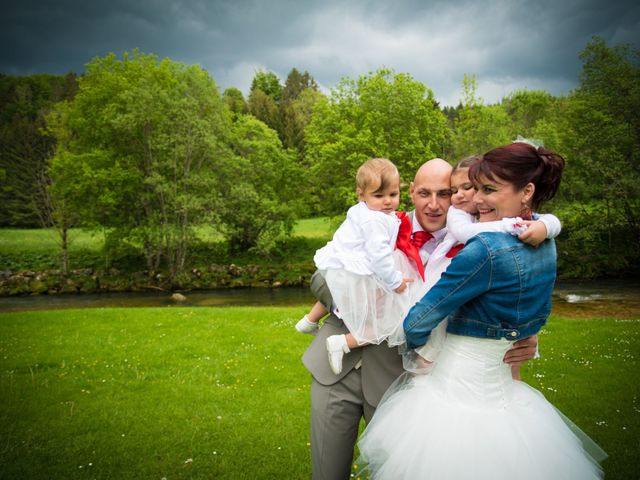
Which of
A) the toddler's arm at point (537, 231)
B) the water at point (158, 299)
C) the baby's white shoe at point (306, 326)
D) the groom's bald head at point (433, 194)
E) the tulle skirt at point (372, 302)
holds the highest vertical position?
the groom's bald head at point (433, 194)

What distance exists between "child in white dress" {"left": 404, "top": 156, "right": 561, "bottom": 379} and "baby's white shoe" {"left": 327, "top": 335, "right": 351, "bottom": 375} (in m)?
0.41

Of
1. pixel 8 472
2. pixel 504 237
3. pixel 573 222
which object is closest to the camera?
pixel 504 237

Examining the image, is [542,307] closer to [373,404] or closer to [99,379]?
[373,404]

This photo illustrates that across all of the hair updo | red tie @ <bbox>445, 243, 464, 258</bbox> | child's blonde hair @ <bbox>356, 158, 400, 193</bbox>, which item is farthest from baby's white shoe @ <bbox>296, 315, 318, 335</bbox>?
the hair updo

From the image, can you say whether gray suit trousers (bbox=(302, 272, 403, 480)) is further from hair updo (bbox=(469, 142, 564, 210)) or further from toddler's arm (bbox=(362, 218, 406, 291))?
hair updo (bbox=(469, 142, 564, 210))

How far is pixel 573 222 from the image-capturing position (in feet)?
84.3

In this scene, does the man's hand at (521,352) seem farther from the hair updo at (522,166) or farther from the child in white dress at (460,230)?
the hair updo at (522,166)

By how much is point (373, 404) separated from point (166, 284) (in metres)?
25.2

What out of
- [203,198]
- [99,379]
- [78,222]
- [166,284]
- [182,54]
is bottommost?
[166,284]

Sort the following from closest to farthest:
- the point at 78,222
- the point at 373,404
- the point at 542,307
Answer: the point at 542,307 → the point at 373,404 → the point at 78,222

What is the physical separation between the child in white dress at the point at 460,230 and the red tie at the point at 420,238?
8.4 inches

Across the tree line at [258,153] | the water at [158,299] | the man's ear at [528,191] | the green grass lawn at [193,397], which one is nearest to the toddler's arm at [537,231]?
the man's ear at [528,191]

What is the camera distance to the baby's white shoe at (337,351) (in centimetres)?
268

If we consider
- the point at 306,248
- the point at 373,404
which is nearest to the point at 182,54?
the point at 306,248
